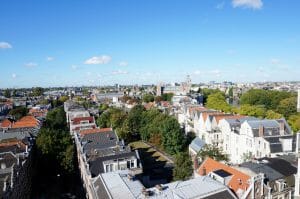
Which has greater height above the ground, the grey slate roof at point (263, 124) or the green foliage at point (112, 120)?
the grey slate roof at point (263, 124)

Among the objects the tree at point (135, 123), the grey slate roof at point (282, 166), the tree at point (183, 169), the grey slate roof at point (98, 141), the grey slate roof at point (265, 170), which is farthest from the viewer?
the tree at point (135, 123)

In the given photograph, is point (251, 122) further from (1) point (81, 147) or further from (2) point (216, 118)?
(1) point (81, 147)

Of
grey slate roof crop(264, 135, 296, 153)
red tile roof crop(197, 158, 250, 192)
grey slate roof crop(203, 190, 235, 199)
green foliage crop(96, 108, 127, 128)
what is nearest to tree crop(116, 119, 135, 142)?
green foliage crop(96, 108, 127, 128)

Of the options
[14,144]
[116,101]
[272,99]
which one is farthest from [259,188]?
[116,101]

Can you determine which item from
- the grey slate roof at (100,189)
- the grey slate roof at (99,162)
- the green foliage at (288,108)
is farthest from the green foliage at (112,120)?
the green foliage at (288,108)

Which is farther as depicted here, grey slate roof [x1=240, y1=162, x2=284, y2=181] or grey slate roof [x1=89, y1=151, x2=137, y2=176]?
grey slate roof [x1=89, y1=151, x2=137, y2=176]

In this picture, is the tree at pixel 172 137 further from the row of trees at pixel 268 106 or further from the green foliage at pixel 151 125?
the row of trees at pixel 268 106

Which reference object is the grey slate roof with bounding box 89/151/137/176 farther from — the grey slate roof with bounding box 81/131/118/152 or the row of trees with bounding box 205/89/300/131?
the row of trees with bounding box 205/89/300/131
